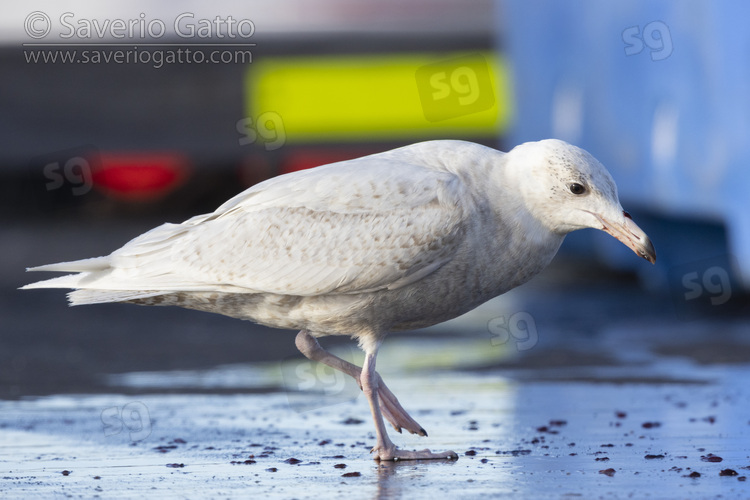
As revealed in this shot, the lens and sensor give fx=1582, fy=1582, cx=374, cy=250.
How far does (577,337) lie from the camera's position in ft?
36.0

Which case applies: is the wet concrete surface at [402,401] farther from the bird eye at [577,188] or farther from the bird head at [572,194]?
the bird eye at [577,188]

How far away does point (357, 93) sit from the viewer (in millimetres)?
18516

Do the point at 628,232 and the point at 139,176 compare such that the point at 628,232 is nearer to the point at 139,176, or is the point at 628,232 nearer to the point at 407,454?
the point at 407,454

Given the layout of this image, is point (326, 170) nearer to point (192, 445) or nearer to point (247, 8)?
point (192, 445)

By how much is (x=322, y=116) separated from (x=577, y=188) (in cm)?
1214

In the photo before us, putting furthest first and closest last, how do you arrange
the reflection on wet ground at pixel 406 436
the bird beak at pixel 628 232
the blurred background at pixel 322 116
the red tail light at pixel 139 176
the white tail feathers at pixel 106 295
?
the red tail light at pixel 139 176, the blurred background at pixel 322 116, the white tail feathers at pixel 106 295, the bird beak at pixel 628 232, the reflection on wet ground at pixel 406 436

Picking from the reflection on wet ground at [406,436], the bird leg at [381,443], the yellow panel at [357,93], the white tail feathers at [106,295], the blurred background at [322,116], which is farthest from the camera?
the yellow panel at [357,93]

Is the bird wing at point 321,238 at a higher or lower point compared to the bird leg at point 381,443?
higher

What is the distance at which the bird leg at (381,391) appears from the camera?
677 cm

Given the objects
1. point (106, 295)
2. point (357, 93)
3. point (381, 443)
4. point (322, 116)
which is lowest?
point (381, 443)

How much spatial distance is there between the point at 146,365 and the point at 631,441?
3939mm

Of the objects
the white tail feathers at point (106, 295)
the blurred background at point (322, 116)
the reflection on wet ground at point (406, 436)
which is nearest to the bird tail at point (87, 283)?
the white tail feathers at point (106, 295)

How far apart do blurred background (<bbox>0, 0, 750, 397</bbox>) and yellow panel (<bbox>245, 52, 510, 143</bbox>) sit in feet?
0.09

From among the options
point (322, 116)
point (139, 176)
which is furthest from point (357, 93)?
point (139, 176)
